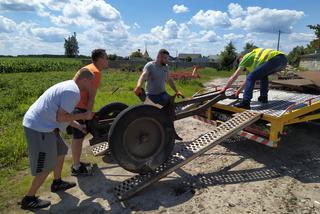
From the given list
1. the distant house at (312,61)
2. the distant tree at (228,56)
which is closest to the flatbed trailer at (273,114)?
the distant house at (312,61)

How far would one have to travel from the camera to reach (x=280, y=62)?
20.0ft

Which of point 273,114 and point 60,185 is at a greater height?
point 273,114

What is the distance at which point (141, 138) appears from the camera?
4691 mm

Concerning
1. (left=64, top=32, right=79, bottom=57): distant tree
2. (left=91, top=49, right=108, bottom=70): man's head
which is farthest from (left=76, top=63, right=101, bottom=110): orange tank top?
(left=64, top=32, right=79, bottom=57): distant tree

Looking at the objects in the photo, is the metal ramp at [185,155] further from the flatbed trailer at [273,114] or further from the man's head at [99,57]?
the man's head at [99,57]

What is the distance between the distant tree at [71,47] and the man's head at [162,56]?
117418 mm

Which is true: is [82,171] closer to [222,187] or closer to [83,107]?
[83,107]

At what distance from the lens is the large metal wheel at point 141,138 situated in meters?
4.44

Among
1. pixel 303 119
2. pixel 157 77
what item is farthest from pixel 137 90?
pixel 303 119

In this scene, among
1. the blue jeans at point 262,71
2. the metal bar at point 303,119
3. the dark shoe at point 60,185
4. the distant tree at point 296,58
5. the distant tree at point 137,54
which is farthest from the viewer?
the distant tree at point 137,54

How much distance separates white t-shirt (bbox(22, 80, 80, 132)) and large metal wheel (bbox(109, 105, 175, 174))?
0.85 metres

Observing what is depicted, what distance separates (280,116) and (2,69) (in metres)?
44.3

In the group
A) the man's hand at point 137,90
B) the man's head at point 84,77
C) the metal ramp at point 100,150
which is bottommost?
the metal ramp at point 100,150

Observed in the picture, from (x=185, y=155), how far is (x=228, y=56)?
4622 cm
